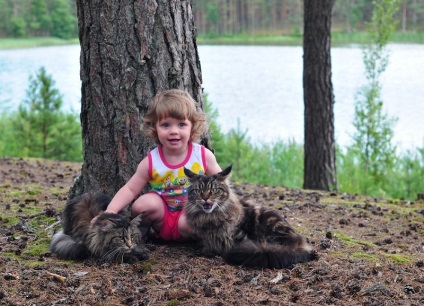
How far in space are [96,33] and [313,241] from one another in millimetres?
2511

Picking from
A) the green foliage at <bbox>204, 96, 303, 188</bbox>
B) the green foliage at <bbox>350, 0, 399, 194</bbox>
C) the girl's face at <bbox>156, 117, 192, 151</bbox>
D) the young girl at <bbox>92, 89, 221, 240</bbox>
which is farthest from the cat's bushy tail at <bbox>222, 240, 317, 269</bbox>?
the green foliage at <bbox>204, 96, 303, 188</bbox>

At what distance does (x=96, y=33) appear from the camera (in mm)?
5043

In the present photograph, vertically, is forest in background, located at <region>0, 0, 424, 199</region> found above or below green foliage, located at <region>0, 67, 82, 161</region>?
below

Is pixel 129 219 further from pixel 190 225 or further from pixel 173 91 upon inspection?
pixel 173 91

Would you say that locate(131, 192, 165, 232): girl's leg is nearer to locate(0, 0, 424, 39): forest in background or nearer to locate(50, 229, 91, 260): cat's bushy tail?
locate(50, 229, 91, 260): cat's bushy tail

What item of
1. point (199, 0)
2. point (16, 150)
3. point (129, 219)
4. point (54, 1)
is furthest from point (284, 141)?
point (54, 1)

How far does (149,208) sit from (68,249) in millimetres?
671

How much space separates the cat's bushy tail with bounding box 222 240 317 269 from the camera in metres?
4.31

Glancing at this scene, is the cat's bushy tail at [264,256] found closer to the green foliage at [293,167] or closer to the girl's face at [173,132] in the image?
the girl's face at [173,132]

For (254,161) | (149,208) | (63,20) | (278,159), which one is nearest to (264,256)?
(149,208)

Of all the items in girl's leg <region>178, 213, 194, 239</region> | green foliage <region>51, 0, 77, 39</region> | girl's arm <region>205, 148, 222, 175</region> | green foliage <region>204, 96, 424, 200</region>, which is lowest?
green foliage <region>204, 96, 424, 200</region>

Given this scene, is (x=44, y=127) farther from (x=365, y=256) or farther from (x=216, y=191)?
(x=365, y=256)

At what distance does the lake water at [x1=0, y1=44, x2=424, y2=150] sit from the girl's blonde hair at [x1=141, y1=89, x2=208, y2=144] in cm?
771

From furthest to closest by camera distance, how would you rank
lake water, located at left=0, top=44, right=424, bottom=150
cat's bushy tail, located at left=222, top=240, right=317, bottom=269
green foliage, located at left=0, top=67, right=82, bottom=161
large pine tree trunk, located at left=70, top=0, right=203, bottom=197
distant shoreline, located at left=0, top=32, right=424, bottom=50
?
distant shoreline, located at left=0, top=32, right=424, bottom=50 → lake water, located at left=0, top=44, right=424, bottom=150 → green foliage, located at left=0, top=67, right=82, bottom=161 → large pine tree trunk, located at left=70, top=0, right=203, bottom=197 → cat's bushy tail, located at left=222, top=240, right=317, bottom=269
